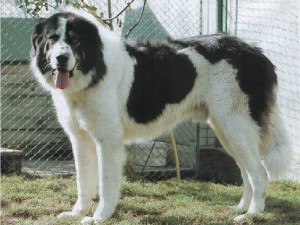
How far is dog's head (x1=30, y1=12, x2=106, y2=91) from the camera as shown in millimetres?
3965

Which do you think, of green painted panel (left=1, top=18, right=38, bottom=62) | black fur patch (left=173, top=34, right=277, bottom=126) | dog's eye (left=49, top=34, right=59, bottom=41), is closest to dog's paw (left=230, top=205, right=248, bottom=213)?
black fur patch (left=173, top=34, right=277, bottom=126)

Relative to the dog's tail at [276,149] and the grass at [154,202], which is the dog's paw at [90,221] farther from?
the dog's tail at [276,149]

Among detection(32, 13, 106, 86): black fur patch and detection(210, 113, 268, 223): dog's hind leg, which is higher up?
detection(32, 13, 106, 86): black fur patch

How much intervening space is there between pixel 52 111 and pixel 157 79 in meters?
3.40

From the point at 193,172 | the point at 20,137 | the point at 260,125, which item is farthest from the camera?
the point at 20,137

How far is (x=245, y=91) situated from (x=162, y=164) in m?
2.56

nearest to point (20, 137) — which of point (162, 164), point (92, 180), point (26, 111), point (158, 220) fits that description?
point (26, 111)

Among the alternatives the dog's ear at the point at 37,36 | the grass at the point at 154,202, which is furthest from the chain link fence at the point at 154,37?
the dog's ear at the point at 37,36

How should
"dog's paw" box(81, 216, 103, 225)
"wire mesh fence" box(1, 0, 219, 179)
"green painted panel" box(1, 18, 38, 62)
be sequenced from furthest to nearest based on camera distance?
"green painted panel" box(1, 18, 38, 62), "wire mesh fence" box(1, 0, 219, 179), "dog's paw" box(81, 216, 103, 225)

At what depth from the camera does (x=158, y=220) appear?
428 cm

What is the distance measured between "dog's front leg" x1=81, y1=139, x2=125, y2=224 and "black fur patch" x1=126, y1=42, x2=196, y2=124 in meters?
0.37

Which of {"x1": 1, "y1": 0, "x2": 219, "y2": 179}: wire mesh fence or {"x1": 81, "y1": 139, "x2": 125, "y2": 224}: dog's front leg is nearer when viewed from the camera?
{"x1": 81, "y1": 139, "x2": 125, "y2": 224}: dog's front leg

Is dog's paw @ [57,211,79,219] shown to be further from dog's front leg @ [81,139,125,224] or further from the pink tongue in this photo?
the pink tongue

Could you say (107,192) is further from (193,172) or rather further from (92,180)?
(193,172)
